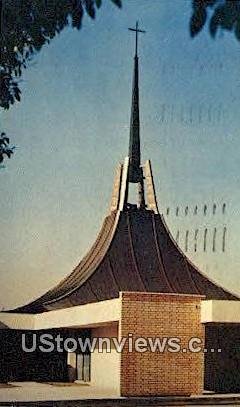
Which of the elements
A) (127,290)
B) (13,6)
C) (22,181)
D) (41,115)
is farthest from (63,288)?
(13,6)

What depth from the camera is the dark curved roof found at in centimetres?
371

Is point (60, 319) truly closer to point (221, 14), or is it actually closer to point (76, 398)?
point (76, 398)

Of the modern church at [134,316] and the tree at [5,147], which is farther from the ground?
the tree at [5,147]

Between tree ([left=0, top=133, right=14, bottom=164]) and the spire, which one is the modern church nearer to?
the spire

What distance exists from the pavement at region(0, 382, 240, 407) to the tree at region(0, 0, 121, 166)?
1266 millimetres

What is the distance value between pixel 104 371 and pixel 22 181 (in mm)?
914

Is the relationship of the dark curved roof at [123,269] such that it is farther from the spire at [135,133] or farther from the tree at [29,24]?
the tree at [29,24]

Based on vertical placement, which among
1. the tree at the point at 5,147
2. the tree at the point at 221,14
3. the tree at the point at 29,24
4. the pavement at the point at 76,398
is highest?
the tree at the point at 29,24

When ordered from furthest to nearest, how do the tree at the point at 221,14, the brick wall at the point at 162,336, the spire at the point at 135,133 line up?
the spire at the point at 135,133
the brick wall at the point at 162,336
the tree at the point at 221,14

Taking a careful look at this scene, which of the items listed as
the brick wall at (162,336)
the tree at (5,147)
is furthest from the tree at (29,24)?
the brick wall at (162,336)

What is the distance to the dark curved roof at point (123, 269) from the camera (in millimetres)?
3713

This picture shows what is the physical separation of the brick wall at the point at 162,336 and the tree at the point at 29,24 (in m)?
1.10

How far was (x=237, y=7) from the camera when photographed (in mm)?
2916

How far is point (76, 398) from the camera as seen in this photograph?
3771 mm
